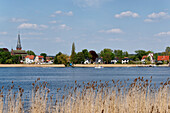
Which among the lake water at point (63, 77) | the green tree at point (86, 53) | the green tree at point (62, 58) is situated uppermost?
the green tree at point (86, 53)

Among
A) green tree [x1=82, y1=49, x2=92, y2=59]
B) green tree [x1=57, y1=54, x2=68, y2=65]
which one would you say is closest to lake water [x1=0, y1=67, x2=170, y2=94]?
green tree [x1=57, y1=54, x2=68, y2=65]

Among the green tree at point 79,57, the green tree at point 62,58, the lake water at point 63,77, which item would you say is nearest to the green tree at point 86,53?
the green tree at point 79,57

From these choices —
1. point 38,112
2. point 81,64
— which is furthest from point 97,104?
point 81,64

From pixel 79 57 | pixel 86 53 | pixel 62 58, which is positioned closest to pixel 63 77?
pixel 79 57

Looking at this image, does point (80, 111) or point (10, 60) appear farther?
point (10, 60)

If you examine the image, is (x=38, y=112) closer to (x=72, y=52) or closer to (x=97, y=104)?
(x=97, y=104)

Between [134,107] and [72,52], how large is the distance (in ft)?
487

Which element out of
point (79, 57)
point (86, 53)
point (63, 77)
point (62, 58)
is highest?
point (86, 53)

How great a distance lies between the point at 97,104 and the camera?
13961mm

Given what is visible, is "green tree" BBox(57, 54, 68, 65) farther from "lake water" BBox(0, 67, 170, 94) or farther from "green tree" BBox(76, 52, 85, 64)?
"lake water" BBox(0, 67, 170, 94)

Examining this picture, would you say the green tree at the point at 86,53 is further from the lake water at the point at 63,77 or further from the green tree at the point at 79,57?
the lake water at the point at 63,77

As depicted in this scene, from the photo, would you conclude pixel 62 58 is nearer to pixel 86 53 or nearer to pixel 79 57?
pixel 79 57

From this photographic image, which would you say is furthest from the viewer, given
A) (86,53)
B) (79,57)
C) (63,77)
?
(86,53)

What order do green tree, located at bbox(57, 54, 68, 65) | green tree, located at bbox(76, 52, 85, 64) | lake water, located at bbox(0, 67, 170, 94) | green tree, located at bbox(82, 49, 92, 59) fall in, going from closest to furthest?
lake water, located at bbox(0, 67, 170, 94) < green tree, located at bbox(57, 54, 68, 65) < green tree, located at bbox(76, 52, 85, 64) < green tree, located at bbox(82, 49, 92, 59)
